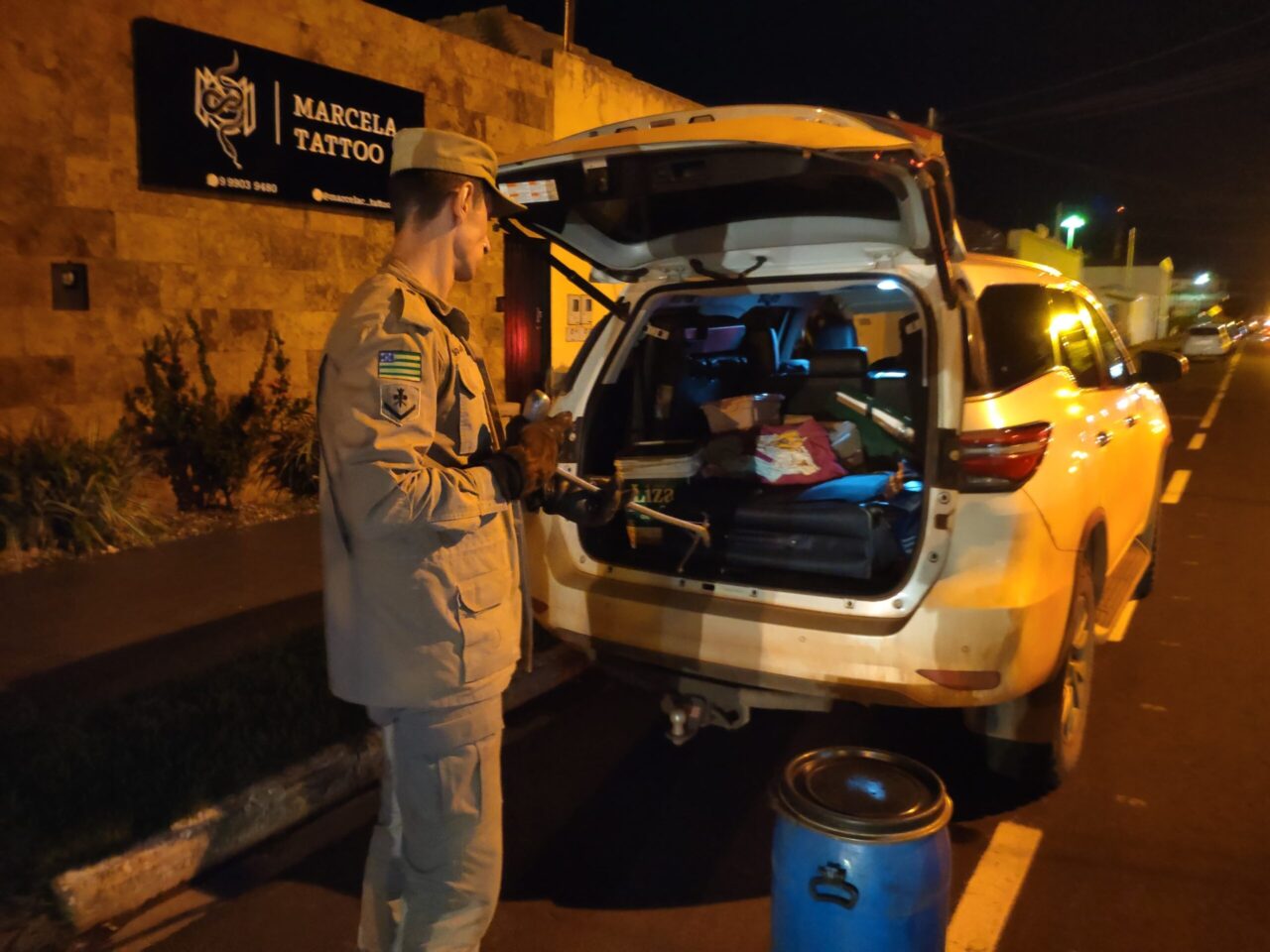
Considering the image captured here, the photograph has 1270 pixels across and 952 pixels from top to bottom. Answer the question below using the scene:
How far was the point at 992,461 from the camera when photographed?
2969 mm

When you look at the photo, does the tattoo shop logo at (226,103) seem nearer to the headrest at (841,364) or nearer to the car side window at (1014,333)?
the headrest at (841,364)

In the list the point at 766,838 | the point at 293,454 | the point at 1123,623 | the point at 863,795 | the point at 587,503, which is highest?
the point at 587,503

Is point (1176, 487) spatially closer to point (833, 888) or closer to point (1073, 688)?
point (1073, 688)

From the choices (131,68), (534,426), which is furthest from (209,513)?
(534,426)

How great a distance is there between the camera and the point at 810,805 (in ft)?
7.20

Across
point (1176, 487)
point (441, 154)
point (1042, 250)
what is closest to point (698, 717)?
point (441, 154)

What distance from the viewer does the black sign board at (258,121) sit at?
265 inches

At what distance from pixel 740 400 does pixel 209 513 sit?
4.71 metres

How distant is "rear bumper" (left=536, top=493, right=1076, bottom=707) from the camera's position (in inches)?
116

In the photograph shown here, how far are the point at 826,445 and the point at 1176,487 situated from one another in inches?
293

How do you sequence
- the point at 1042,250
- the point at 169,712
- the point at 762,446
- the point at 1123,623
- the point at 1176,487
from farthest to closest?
the point at 1042,250 → the point at 1176,487 → the point at 1123,623 → the point at 762,446 → the point at 169,712

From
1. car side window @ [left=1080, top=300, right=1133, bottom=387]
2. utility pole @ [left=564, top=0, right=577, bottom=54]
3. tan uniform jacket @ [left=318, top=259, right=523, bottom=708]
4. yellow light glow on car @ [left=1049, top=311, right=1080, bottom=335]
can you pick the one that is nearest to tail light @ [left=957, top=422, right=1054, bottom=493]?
yellow light glow on car @ [left=1049, top=311, right=1080, bottom=335]

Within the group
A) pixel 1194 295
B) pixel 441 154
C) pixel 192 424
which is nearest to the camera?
pixel 441 154

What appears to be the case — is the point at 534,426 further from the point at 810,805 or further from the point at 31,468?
the point at 31,468
